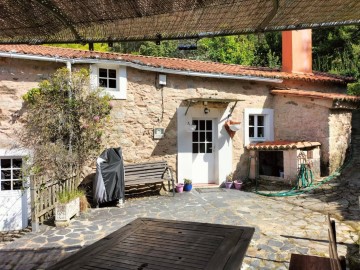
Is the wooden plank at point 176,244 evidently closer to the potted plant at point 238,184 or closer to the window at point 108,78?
the window at point 108,78

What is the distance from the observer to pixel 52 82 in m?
7.69

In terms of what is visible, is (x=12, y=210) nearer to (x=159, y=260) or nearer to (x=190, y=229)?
(x=190, y=229)

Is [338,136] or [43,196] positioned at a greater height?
[338,136]

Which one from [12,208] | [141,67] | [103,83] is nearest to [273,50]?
[141,67]

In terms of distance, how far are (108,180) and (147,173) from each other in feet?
4.77

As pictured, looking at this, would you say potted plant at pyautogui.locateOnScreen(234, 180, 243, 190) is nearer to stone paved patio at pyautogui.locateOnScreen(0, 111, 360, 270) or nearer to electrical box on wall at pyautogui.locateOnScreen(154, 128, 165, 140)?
stone paved patio at pyautogui.locateOnScreen(0, 111, 360, 270)

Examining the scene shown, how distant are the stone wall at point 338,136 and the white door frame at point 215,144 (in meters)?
3.28

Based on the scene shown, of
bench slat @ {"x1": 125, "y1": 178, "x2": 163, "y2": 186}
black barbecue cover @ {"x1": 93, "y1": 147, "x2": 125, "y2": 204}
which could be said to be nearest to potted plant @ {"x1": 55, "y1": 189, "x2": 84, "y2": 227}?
black barbecue cover @ {"x1": 93, "y1": 147, "x2": 125, "y2": 204}

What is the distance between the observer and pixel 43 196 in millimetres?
6316

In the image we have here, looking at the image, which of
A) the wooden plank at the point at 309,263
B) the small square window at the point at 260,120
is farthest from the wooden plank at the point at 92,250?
the small square window at the point at 260,120

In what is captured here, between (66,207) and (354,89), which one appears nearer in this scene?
(66,207)

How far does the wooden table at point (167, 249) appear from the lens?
245 centimetres

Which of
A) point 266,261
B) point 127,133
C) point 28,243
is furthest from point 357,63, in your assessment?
point 28,243

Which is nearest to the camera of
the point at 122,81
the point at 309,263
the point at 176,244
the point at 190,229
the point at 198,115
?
the point at 176,244
